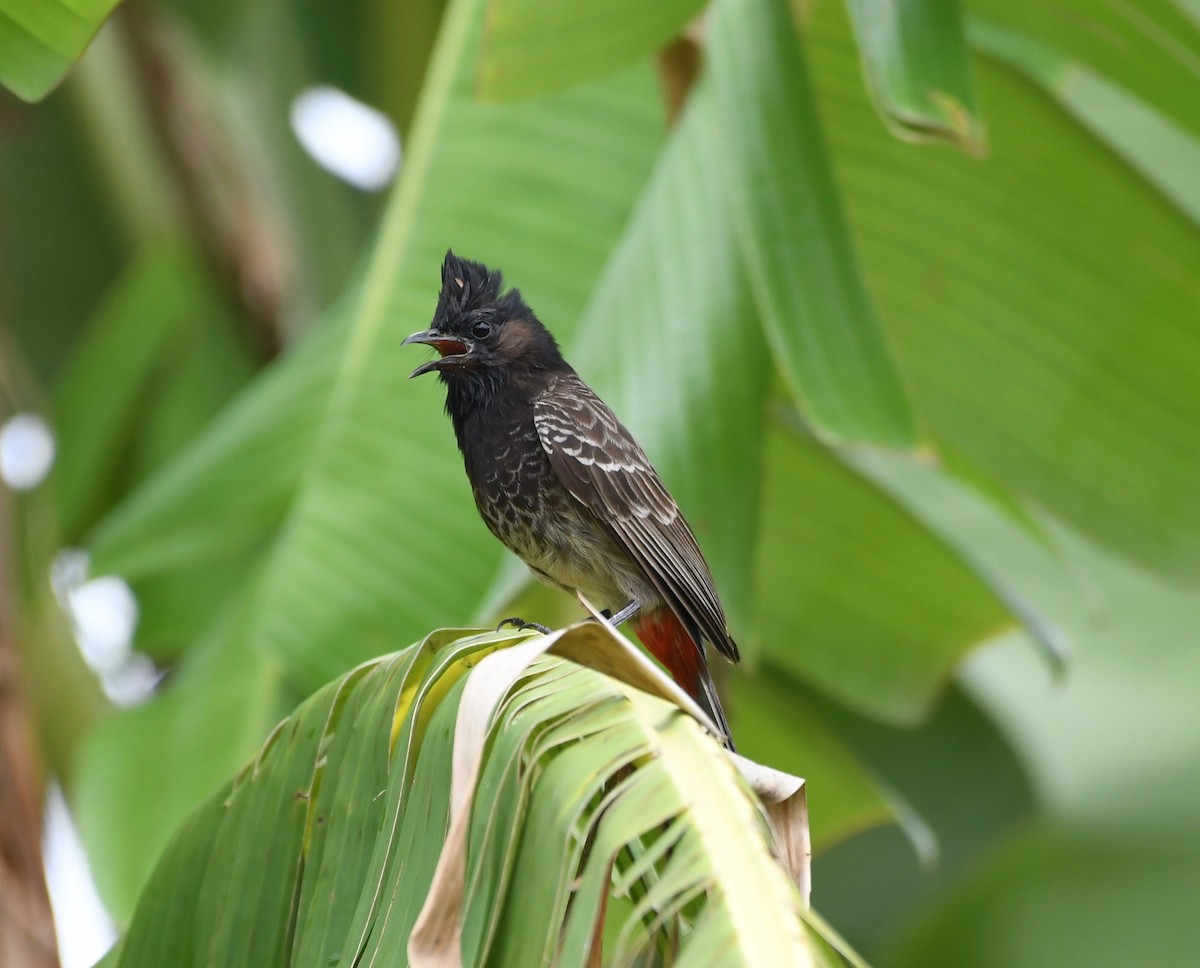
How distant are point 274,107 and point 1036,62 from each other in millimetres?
3074

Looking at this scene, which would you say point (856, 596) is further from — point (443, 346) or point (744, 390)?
point (443, 346)

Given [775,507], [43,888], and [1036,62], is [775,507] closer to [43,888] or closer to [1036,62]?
[1036,62]

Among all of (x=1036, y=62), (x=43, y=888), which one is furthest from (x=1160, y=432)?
(x=43, y=888)

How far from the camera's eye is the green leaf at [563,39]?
9.45 ft

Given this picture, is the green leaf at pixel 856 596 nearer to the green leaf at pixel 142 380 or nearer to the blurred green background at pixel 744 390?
the blurred green background at pixel 744 390

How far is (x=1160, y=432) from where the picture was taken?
12.9 ft

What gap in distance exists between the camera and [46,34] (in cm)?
246

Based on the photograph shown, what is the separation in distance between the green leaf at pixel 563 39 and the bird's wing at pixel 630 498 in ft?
2.50

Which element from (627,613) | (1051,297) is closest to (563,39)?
(627,613)

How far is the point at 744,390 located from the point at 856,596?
1.62 m

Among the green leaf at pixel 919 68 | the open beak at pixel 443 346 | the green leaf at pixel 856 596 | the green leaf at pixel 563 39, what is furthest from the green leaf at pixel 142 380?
the green leaf at pixel 919 68

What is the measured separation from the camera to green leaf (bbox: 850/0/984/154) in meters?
2.38

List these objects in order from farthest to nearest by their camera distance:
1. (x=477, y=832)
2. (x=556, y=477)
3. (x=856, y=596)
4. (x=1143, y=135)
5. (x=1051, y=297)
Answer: (x=1143, y=135) → (x=856, y=596) → (x=1051, y=297) → (x=556, y=477) → (x=477, y=832)

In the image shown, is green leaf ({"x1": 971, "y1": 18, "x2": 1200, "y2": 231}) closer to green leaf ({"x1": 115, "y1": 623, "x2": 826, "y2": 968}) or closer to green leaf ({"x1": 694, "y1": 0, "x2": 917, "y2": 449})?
green leaf ({"x1": 694, "y1": 0, "x2": 917, "y2": 449})
